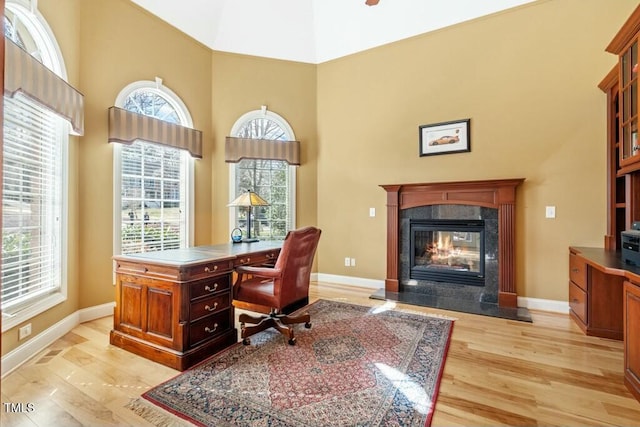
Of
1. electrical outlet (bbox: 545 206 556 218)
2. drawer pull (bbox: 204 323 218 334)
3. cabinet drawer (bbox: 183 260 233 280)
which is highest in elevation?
electrical outlet (bbox: 545 206 556 218)

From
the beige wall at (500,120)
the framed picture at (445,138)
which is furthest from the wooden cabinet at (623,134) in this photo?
the framed picture at (445,138)

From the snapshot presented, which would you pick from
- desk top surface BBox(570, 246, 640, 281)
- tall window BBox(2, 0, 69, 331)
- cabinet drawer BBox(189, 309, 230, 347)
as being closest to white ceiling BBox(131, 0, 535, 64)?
tall window BBox(2, 0, 69, 331)

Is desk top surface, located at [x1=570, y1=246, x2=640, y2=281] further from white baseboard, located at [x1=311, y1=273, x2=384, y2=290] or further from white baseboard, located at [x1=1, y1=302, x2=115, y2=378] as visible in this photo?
white baseboard, located at [x1=1, y1=302, x2=115, y2=378]

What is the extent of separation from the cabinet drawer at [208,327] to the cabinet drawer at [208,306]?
0.13 feet

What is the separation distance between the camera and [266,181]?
4820mm

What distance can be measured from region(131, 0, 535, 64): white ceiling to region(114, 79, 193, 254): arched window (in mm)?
1076

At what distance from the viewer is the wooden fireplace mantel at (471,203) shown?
360 cm

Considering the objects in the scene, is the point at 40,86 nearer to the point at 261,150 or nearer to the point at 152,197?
Result: the point at 152,197

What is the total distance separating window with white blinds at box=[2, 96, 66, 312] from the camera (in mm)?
2404

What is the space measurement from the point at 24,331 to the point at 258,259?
1878 mm

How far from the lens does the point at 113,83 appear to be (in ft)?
11.2

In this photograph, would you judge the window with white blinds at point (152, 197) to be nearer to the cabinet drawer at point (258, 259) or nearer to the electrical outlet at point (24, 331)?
the electrical outlet at point (24, 331)

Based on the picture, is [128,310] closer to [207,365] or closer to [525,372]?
[207,365]

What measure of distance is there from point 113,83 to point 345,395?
383 cm
